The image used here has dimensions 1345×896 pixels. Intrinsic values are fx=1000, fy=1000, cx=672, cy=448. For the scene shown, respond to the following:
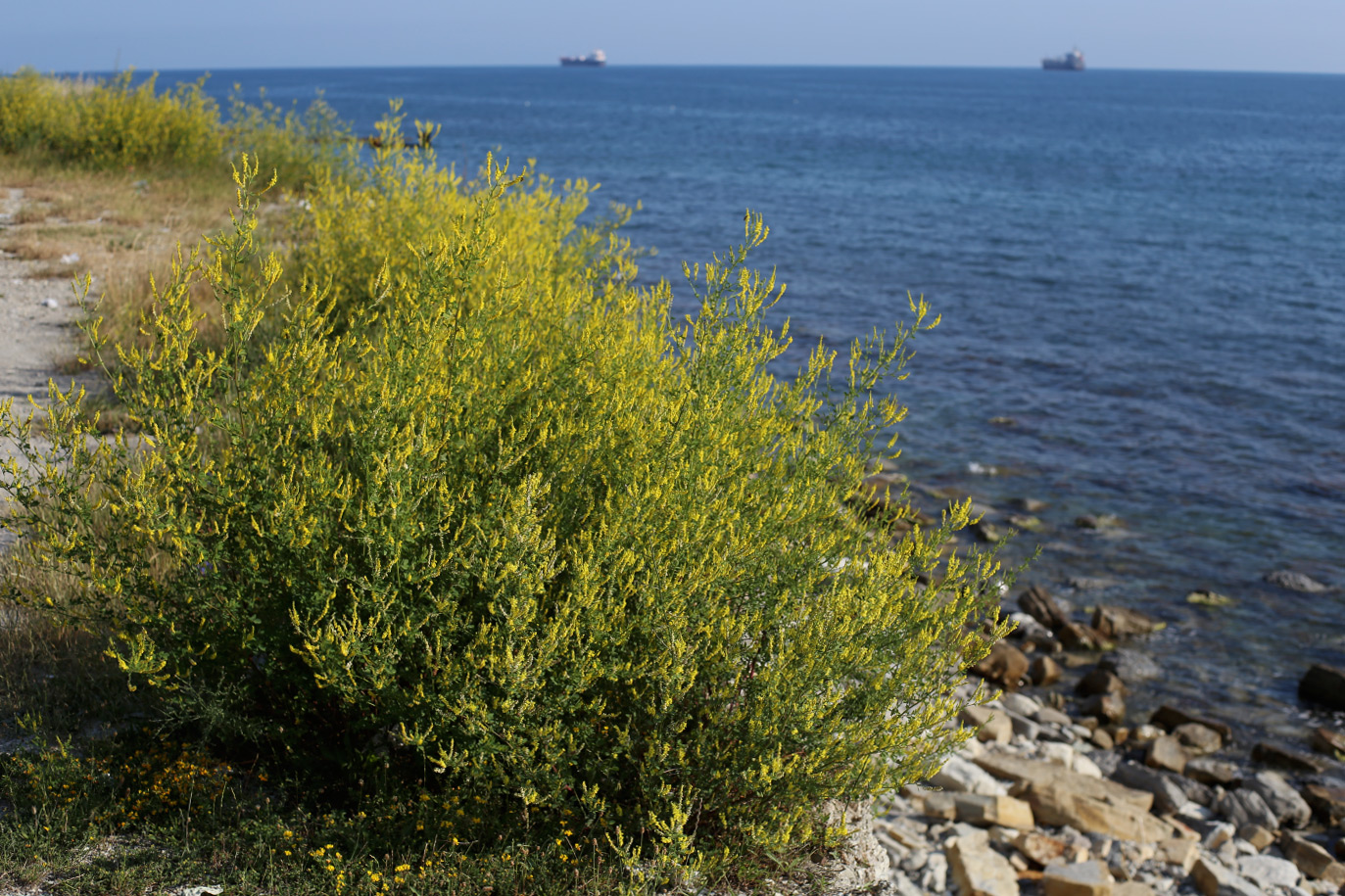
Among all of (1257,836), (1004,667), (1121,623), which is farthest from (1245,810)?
(1121,623)

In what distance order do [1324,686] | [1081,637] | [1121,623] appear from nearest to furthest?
[1324,686] < [1081,637] < [1121,623]

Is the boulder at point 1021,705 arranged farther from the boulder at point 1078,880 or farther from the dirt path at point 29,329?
the dirt path at point 29,329

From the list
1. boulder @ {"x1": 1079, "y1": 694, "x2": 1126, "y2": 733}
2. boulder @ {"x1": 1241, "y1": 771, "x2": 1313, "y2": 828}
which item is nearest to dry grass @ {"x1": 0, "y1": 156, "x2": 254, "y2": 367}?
boulder @ {"x1": 1079, "y1": 694, "x2": 1126, "y2": 733}

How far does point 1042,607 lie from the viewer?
10.1 m

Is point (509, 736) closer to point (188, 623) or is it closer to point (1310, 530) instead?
point (188, 623)

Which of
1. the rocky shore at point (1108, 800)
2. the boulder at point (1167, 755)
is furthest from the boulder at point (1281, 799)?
the boulder at point (1167, 755)

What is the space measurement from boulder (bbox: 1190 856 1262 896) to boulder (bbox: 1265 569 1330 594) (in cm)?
520

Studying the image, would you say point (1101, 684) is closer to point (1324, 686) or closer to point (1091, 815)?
point (1324, 686)

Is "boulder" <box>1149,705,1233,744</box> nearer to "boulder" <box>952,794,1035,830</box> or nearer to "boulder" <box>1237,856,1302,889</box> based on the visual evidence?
"boulder" <box>1237,856,1302,889</box>

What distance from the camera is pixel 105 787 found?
3875 mm

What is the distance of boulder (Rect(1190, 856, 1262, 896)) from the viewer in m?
6.18

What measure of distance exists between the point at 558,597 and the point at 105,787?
6.28 ft

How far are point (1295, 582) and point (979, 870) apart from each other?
6.89m

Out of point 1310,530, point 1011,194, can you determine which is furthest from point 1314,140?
point 1310,530
